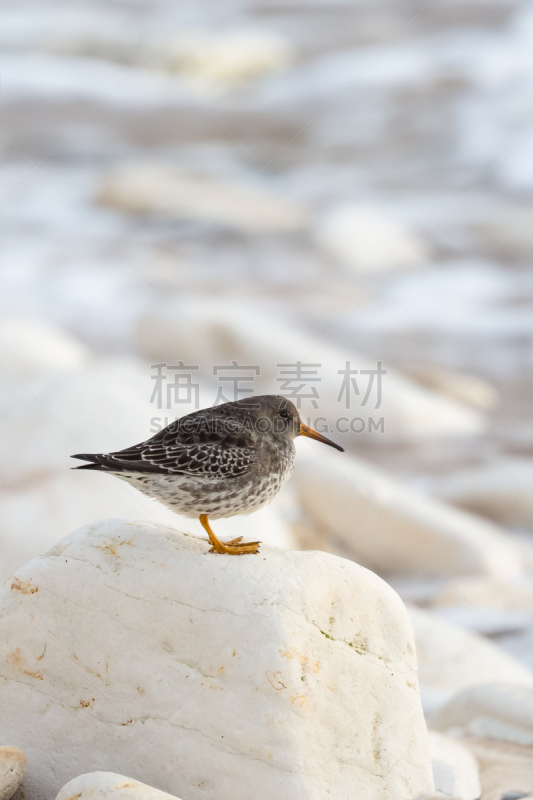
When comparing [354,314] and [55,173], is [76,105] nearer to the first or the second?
[55,173]

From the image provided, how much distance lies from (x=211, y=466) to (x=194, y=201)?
1882 cm

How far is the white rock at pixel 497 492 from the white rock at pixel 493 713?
4.65 m

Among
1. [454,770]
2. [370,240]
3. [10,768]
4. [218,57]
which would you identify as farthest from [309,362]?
[218,57]

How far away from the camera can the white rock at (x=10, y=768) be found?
403cm

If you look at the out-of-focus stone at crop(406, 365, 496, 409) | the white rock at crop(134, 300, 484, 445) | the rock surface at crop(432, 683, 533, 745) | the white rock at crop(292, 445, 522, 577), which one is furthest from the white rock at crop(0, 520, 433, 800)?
the out-of-focus stone at crop(406, 365, 496, 409)

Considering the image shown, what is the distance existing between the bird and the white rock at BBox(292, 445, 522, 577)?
16.3 ft

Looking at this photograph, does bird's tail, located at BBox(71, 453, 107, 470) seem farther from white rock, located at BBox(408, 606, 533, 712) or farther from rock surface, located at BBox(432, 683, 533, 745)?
white rock, located at BBox(408, 606, 533, 712)

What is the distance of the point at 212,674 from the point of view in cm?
436

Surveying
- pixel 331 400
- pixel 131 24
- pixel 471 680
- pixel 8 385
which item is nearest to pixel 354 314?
pixel 331 400

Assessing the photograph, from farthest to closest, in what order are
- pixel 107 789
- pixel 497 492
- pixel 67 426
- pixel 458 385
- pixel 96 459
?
pixel 458 385, pixel 497 492, pixel 67 426, pixel 96 459, pixel 107 789

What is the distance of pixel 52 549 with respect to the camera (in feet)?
16.0

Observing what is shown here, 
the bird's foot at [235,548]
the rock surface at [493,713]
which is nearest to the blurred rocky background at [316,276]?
the rock surface at [493,713]

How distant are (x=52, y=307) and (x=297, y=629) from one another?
1607 centimetres

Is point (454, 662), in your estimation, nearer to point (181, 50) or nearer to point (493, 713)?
point (493, 713)
